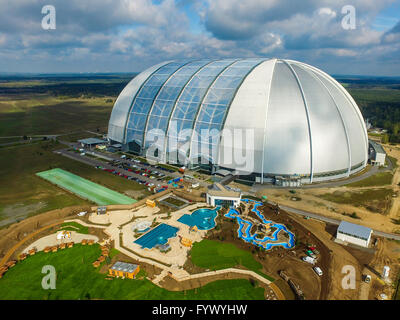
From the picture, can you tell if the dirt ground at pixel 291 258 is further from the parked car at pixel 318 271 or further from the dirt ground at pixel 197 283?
the dirt ground at pixel 197 283

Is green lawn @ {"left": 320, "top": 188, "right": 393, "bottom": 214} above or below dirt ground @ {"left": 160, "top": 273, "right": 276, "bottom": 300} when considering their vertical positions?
above

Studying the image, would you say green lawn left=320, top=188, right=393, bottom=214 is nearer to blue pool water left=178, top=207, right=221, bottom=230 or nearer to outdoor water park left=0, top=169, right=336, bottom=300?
outdoor water park left=0, top=169, right=336, bottom=300

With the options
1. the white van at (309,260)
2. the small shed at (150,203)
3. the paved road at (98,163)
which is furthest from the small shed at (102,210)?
the white van at (309,260)

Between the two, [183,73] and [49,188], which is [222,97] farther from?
[49,188]

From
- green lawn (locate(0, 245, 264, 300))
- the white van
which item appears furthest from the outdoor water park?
green lawn (locate(0, 245, 264, 300))

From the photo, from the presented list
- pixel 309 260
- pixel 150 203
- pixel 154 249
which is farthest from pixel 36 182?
pixel 309 260

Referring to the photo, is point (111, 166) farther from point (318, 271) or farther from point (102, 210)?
point (318, 271)
